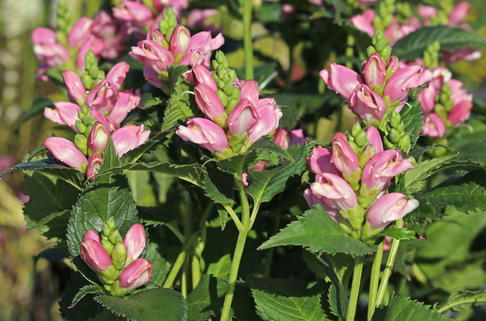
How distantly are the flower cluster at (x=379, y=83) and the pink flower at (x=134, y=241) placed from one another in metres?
0.29

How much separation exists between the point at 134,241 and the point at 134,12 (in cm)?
53

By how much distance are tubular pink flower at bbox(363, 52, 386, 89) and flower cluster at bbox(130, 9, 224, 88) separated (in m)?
0.20

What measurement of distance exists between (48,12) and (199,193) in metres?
2.89

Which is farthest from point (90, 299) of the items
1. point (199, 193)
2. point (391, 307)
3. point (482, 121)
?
point (482, 121)

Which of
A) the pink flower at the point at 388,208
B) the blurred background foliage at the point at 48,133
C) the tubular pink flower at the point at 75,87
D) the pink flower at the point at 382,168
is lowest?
the blurred background foliage at the point at 48,133

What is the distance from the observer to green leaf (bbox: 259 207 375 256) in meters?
0.78

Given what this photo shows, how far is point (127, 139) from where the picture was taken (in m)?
0.91

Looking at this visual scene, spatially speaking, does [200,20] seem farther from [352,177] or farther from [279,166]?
[352,177]

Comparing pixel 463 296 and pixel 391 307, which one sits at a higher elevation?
pixel 391 307

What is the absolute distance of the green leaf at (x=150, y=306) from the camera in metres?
0.80

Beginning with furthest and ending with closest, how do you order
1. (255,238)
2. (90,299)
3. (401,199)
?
1. (255,238)
2. (90,299)
3. (401,199)

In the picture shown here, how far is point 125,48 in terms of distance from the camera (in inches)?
56.3

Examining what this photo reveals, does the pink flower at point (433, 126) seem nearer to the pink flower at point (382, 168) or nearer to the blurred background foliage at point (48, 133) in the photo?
the blurred background foliage at point (48, 133)

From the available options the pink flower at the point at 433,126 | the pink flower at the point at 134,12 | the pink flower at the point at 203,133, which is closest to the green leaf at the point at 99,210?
the pink flower at the point at 203,133
